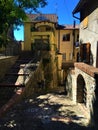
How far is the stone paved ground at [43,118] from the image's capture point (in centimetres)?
903

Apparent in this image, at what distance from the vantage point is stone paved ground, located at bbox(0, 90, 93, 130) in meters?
9.03

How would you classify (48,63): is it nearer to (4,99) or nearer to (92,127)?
(4,99)

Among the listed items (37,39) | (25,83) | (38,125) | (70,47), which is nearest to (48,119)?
(38,125)

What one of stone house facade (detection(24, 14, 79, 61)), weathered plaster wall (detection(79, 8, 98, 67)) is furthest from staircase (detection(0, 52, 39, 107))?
weathered plaster wall (detection(79, 8, 98, 67))

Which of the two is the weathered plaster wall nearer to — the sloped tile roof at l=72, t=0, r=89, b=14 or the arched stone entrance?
the sloped tile roof at l=72, t=0, r=89, b=14

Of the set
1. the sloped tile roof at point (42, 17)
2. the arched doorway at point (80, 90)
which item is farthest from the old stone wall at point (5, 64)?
the sloped tile roof at point (42, 17)

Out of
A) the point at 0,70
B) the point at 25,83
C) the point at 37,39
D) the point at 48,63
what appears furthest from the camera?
the point at 37,39

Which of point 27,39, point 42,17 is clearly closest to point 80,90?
point 27,39

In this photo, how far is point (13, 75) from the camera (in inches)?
707

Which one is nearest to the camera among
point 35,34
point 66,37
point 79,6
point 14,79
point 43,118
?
point 43,118

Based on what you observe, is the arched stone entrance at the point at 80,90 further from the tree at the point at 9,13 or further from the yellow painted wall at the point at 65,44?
the yellow painted wall at the point at 65,44

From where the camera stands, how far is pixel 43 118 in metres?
9.95

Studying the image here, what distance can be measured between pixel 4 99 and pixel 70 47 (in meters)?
22.4

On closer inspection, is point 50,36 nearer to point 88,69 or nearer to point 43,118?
point 88,69
